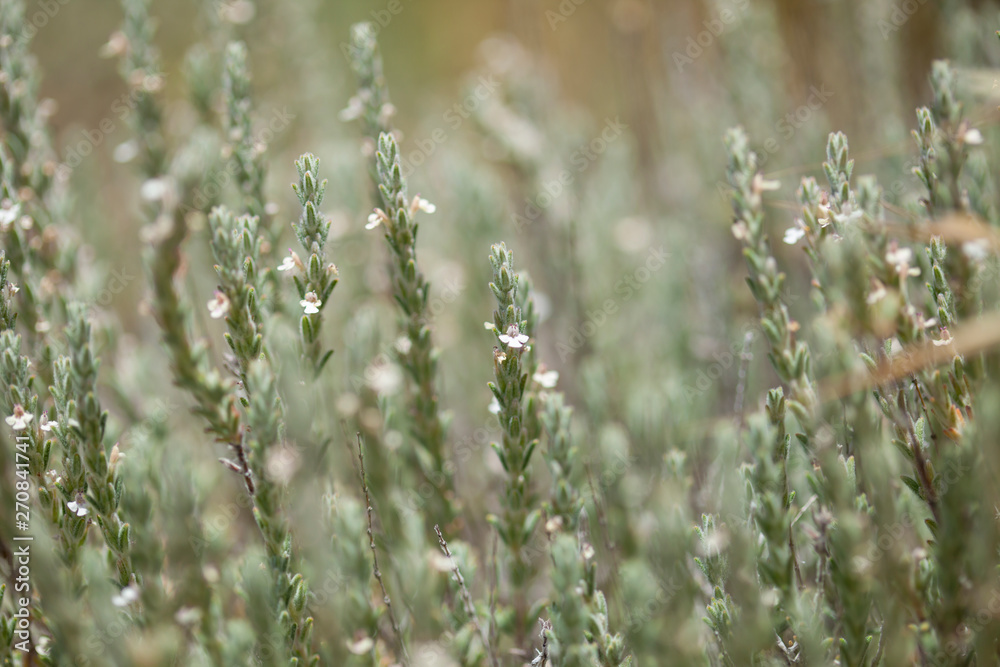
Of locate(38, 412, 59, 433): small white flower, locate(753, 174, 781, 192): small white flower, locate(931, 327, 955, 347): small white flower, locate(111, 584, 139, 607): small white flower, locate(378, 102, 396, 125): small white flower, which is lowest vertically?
locate(111, 584, 139, 607): small white flower

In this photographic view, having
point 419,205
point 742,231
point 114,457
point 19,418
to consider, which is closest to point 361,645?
point 114,457

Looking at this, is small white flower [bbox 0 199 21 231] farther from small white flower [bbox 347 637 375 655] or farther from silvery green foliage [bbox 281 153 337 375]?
small white flower [bbox 347 637 375 655]

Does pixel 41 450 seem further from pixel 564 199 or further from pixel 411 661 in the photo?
pixel 564 199

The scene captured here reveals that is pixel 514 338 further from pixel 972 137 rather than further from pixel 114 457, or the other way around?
pixel 972 137

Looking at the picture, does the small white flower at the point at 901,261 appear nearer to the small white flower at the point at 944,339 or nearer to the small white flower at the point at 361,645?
the small white flower at the point at 944,339

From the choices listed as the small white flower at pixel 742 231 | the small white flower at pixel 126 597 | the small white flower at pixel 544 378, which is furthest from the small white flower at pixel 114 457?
the small white flower at pixel 742 231

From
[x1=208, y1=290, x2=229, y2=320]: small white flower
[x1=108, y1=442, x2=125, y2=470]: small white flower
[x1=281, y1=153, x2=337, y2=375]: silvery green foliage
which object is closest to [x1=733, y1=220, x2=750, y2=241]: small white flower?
[x1=281, y1=153, x2=337, y2=375]: silvery green foliage
